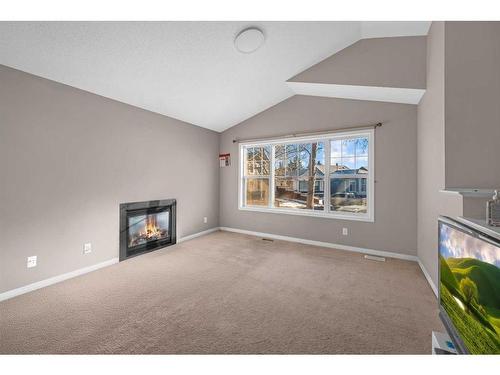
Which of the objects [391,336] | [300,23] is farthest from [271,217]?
[300,23]

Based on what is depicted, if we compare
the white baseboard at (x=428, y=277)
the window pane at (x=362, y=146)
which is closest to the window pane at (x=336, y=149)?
the window pane at (x=362, y=146)

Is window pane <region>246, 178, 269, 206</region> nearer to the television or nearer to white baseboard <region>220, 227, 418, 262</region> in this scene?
white baseboard <region>220, 227, 418, 262</region>

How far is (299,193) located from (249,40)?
8.76 ft

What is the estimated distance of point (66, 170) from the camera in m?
2.53

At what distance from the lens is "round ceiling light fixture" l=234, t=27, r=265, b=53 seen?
7.69 feet

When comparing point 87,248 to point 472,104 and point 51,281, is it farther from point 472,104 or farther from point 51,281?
point 472,104

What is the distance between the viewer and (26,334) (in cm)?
159

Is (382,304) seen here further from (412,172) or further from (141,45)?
(141,45)

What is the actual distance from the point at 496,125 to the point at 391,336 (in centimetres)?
188

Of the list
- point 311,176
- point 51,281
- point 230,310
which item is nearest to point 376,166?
point 311,176

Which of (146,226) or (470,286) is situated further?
(146,226)

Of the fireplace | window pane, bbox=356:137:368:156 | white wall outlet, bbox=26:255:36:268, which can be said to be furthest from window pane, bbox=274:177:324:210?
white wall outlet, bbox=26:255:36:268

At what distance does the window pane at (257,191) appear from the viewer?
4.52 meters

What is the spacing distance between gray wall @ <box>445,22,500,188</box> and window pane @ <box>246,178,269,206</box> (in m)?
3.01
